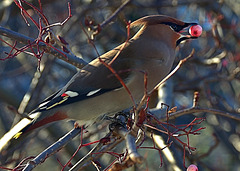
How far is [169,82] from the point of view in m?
4.26

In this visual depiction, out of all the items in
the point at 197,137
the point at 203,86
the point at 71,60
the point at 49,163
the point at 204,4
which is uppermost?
the point at 71,60

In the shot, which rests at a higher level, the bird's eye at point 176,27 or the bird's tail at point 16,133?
the bird's eye at point 176,27

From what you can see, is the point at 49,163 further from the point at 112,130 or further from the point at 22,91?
the point at 112,130

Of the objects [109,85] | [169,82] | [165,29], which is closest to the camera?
[109,85]

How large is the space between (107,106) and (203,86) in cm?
159

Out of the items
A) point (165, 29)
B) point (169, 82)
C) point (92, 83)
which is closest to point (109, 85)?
point (92, 83)

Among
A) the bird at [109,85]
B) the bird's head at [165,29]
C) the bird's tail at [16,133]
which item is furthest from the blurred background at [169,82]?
the bird's tail at [16,133]

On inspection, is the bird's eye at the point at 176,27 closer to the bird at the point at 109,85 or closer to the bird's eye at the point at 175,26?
the bird's eye at the point at 175,26

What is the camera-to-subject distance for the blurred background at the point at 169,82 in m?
4.72

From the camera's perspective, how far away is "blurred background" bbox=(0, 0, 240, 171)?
4.72m

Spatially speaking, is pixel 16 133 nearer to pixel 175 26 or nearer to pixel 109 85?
pixel 109 85

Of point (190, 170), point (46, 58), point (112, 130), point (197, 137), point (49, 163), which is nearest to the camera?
point (190, 170)

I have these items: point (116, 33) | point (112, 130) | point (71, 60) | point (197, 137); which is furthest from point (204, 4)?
point (112, 130)

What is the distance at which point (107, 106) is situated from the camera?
3.28 meters
